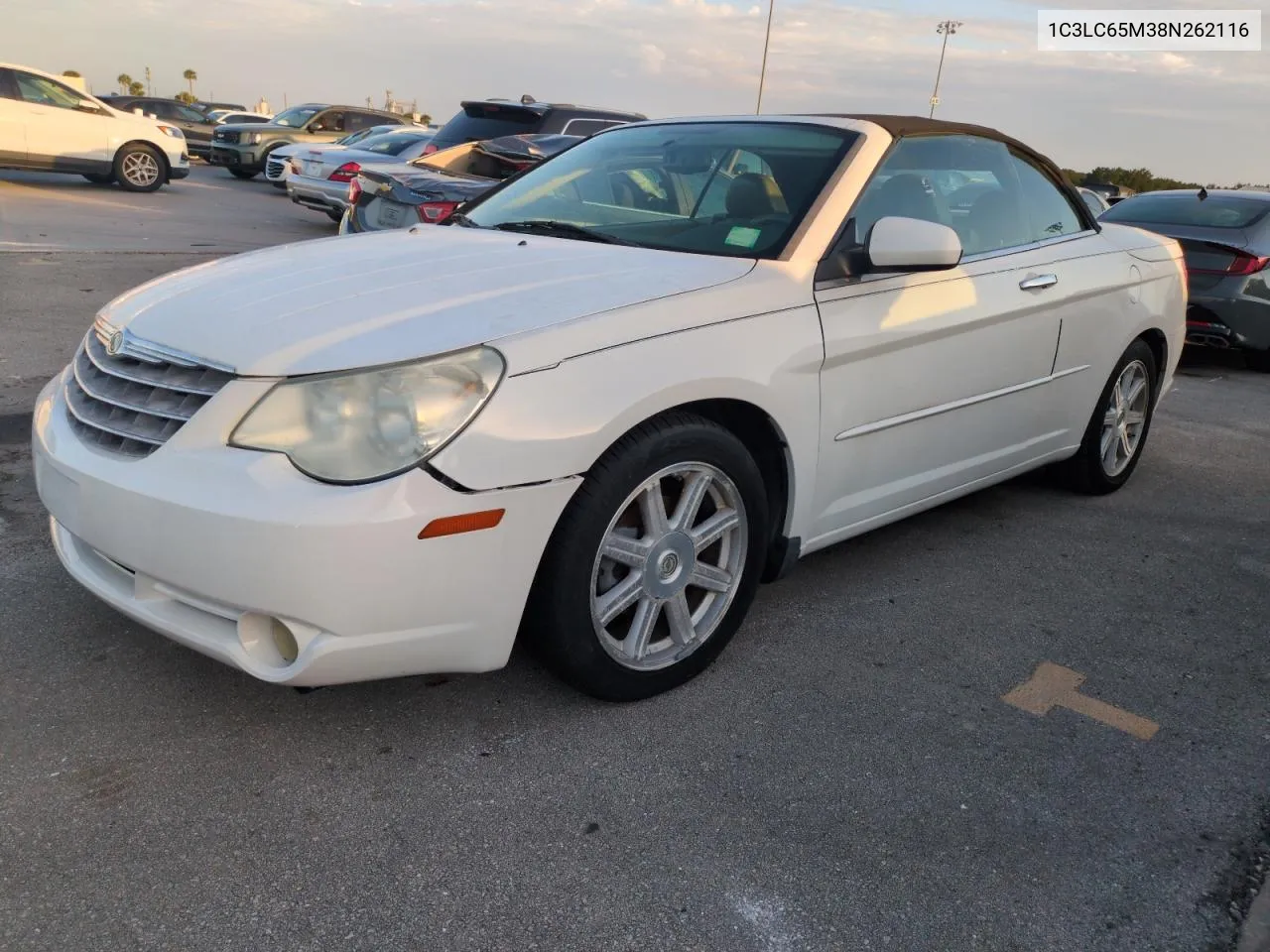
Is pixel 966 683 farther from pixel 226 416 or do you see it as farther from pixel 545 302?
pixel 226 416

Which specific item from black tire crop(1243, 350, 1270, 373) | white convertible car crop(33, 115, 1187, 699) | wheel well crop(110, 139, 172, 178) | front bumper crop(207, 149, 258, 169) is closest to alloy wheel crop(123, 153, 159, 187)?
wheel well crop(110, 139, 172, 178)

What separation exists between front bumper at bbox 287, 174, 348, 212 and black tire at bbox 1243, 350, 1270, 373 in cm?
941

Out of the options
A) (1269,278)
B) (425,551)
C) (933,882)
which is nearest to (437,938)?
(425,551)

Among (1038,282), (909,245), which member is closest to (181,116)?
(1038,282)

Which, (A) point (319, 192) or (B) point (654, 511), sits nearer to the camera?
(B) point (654, 511)

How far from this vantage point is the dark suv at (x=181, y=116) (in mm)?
26625

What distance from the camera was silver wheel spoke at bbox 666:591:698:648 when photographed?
291cm

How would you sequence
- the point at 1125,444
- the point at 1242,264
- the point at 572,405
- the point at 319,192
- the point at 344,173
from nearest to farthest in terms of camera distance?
the point at 572,405 < the point at 1125,444 < the point at 1242,264 < the point at 344,173 < the point at 319,192

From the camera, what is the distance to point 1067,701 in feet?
10.1

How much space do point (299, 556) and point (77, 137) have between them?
15.8 meters

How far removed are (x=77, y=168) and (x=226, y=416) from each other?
619 inches

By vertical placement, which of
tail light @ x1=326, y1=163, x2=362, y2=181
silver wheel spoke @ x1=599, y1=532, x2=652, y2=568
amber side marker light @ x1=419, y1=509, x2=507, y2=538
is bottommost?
silver wheel spoke @ x1=599, y1=532, x2=652, y2=568

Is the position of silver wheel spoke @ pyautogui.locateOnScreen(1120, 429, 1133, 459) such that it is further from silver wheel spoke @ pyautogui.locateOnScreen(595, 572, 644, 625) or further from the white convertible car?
silver wheel spoke @ pyautogui.locateOnScreen(595, 572, 644, 625)

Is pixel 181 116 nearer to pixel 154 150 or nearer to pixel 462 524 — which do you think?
pixel 154 150
